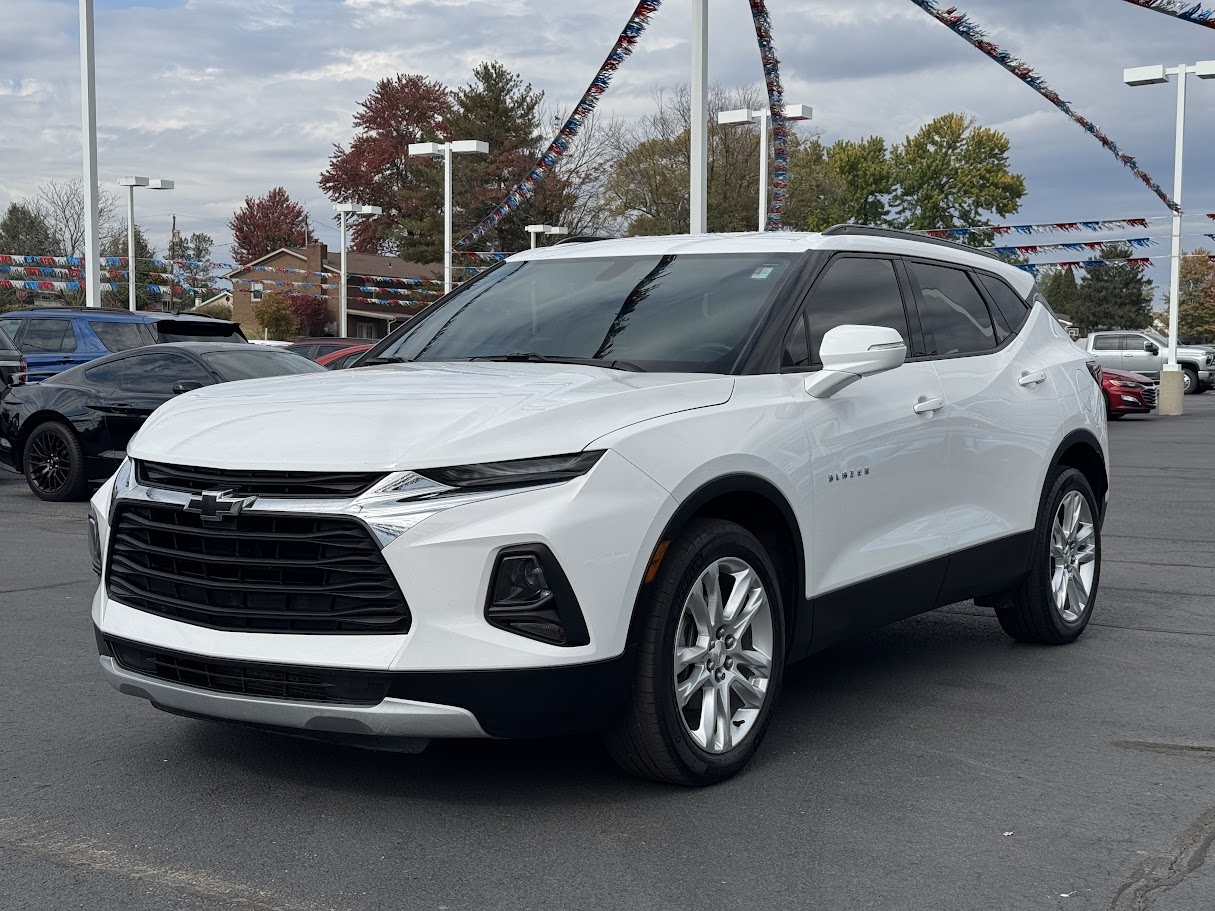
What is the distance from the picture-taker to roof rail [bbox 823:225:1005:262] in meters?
5.51

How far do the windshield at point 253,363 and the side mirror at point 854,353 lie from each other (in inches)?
346

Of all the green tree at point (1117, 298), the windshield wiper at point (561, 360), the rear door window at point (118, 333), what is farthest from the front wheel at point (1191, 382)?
the green tree at point (1117, 298)

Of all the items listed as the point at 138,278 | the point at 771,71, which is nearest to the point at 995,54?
the point at 771,71

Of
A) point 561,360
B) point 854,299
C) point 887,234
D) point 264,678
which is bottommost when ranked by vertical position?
point 264,678

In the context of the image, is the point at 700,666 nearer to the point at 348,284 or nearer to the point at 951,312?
the point at 951,312

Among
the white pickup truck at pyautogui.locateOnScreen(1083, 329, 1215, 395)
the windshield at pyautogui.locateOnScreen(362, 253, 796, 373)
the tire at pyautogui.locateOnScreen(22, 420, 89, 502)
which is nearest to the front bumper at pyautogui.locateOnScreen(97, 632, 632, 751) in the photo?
the windshield at pyautogui.locateOnScreen(362, 253, 796, 373)

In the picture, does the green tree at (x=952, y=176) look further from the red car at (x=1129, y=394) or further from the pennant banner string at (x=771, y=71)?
the pennant banner string at (x=771, y=71)

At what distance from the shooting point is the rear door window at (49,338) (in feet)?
58.2

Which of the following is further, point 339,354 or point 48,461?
point 339,354

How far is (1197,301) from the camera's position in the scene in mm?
99375

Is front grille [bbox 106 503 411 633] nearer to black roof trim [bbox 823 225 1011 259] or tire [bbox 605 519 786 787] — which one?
tire [bbox 605 519 786 787]

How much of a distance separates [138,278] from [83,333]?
57.7 metres

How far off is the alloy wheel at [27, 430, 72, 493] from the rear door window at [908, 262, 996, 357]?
972 centimetres

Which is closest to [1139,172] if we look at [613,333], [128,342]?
[128,342]
